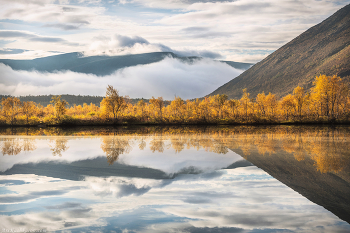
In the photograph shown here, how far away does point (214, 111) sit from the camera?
158 feet

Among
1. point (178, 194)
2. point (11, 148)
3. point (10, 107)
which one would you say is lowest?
point (178, 194)

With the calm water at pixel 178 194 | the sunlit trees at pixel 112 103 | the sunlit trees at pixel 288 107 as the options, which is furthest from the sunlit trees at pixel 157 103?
the calm water at pixel 178 194

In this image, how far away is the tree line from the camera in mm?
43031

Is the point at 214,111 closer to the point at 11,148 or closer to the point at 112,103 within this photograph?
the point at 112,103

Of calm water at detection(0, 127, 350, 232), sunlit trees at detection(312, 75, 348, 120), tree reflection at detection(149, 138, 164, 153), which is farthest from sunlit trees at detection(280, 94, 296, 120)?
calm water at detection(0, 127, 350, 232)

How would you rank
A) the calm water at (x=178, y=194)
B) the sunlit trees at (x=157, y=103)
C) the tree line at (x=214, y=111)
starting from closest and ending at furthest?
the calm water at (x=178, y=194) → the tree line at (x=214, y=111) → the sunlit trees at (x=157, y=103)

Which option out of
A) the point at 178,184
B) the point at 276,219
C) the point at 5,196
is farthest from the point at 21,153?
the point at 276,219

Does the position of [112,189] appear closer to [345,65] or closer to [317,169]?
[317,169]

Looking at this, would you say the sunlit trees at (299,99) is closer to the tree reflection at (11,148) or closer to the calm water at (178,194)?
the calm water at (178,194)

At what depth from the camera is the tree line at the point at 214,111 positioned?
43031mm

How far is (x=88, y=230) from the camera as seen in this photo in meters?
4.73

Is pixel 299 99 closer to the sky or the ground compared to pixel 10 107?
closer to the sky

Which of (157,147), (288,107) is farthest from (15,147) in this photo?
(288,107)

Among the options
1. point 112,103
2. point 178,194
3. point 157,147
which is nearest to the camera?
point 178,194
